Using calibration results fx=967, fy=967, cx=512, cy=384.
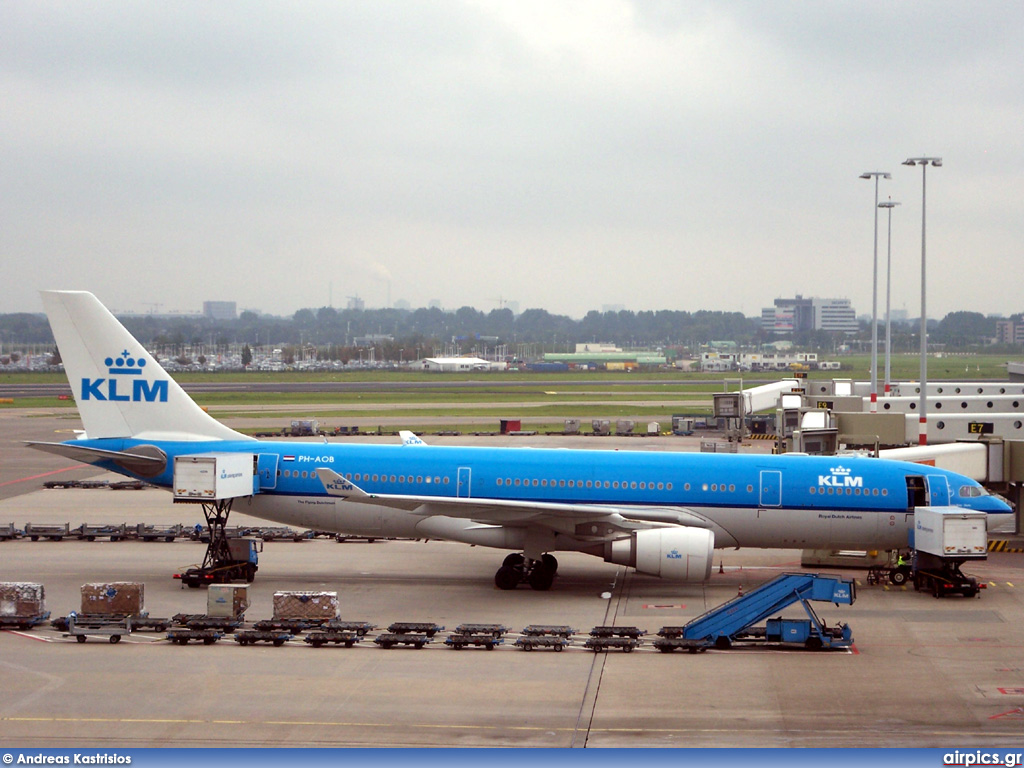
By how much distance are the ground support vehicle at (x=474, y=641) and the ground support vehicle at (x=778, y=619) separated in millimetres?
3685

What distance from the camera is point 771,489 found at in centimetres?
2714

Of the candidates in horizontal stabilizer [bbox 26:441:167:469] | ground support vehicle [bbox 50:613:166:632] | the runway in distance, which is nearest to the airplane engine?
the runway in distance

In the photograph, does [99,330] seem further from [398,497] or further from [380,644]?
[380,644]

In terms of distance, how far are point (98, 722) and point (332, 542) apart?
18012 millimetres

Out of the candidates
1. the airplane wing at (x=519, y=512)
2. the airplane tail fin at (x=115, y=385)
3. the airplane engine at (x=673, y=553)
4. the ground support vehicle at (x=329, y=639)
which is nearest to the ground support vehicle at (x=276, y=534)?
the airplane tail fin at (x=115, y=385)

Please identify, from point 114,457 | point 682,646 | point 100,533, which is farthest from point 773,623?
point 100,533

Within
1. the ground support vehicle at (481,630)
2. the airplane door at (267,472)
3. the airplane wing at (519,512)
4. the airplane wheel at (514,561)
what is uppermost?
the airplane door at (267,472)

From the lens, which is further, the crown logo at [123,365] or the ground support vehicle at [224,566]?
the crown logo at [123,365]

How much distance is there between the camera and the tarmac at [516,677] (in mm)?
16172

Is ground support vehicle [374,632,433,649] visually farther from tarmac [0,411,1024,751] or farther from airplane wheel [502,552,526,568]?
airplane wheel [502,552,526,568]

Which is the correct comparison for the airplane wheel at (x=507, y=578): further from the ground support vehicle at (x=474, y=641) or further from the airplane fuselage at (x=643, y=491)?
the ground support vehicle at (x=474, y=641)

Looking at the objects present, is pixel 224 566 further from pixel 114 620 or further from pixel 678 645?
pixel 678 645

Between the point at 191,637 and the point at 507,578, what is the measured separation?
894 centimetres

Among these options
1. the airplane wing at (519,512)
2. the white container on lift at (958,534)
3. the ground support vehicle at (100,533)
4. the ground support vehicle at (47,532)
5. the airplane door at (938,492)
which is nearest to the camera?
the airplane wing at (519,512)
